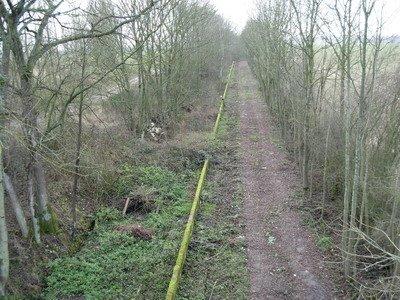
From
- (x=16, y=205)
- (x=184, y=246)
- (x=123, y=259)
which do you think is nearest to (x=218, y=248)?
(x=184, y=246)

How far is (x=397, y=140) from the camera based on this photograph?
381 inches

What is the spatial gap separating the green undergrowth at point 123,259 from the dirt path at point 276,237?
6.15 ft

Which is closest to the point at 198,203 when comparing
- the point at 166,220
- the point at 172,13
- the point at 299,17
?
the point at 166,220

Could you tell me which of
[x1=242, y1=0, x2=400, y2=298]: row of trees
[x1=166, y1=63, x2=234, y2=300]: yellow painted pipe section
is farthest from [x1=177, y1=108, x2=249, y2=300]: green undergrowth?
[x1=242, y1=0, x2=400, y2=298]: row of trees

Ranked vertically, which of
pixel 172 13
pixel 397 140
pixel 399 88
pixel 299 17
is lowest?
pixel 397 140

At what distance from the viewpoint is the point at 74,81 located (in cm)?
1245

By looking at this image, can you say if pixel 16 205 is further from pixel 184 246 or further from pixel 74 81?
pixel 74 81

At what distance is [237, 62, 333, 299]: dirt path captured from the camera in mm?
8062

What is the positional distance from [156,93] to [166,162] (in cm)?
477

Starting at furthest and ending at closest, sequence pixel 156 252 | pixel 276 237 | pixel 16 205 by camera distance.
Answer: pixel 276 237 → pixel 156 252 → pixel 16 205

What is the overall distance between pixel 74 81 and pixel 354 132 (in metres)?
8.31

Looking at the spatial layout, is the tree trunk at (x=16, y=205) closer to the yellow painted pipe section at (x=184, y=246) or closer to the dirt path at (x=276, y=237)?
the yellow painted pipe section at (x=184, y=246)

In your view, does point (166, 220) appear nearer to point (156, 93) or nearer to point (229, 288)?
point (229, 288)

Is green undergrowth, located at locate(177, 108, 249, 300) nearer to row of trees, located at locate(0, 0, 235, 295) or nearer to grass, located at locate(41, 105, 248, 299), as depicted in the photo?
grass, located at locate(41, 105, 248, 299)
